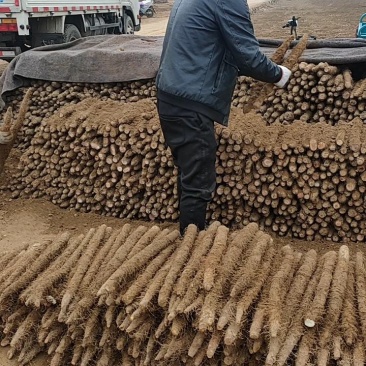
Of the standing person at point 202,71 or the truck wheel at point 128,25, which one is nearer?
the standing person at point 202,71

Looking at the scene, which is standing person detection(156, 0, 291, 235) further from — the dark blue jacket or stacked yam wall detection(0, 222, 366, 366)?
stacked yam wall detection(0, 222, 366, 366)

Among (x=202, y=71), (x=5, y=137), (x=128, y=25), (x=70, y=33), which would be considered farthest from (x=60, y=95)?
(x=128, y=25)

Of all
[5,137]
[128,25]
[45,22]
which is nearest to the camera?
[5,137]

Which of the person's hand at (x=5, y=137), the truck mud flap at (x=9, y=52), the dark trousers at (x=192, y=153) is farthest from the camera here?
the truck mud flap at (x=9, y=52)

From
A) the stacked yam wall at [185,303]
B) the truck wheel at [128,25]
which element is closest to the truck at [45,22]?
the truck wheel at [128,25]

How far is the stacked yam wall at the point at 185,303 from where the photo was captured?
2.77m

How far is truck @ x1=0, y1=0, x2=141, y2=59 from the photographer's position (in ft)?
31.6

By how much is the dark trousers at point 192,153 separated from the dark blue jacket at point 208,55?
94 millimetres

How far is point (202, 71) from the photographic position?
380 centimetres

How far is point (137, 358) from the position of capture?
122 inches

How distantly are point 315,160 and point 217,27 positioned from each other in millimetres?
1648

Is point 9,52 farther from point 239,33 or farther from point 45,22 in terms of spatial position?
point 239,33

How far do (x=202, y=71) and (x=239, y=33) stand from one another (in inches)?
15.0

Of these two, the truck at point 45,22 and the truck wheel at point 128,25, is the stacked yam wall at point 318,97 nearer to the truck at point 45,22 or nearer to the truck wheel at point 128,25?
the truck at point 45,22
